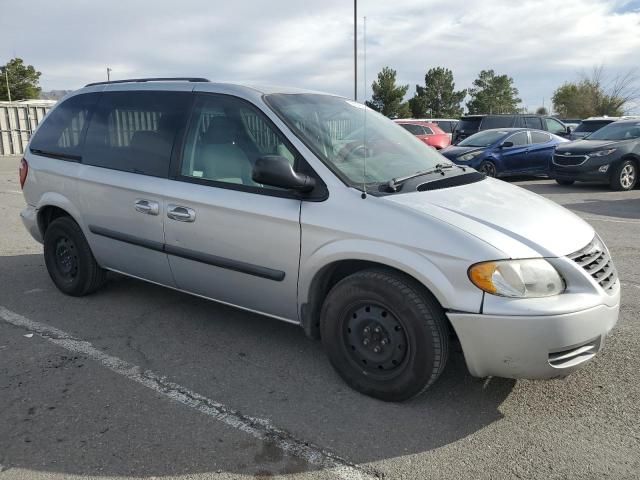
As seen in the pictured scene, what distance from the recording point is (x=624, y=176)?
11883mm

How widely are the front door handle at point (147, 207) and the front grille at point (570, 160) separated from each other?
416 inches

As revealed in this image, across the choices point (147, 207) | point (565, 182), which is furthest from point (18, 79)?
point (147, 207)

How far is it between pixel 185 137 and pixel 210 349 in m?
1.45

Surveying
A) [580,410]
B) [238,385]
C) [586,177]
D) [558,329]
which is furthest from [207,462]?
[586,177]

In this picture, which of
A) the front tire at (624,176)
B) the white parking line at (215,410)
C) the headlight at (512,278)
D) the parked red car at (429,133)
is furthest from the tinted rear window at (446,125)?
the headlight at (512,278)

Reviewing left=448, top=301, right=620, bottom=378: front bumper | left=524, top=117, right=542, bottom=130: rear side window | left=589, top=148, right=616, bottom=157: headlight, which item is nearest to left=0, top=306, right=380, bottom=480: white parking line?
left=448, top=301, right=620, bottom=378: front bumper

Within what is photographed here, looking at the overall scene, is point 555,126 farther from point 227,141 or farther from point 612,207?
point 227,141

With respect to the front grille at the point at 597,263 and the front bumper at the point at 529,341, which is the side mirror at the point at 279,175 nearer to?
the front bumper at the point at 529,341

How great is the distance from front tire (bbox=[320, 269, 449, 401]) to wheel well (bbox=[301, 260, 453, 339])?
4.7 inches

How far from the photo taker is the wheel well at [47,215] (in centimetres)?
489

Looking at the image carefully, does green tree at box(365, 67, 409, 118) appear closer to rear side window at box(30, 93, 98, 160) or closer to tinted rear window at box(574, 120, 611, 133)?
tinted rear window at box(574, 120, 611, 133)

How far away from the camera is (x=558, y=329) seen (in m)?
2.66

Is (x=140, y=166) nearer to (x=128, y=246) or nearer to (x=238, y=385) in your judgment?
(x=128, y=246)

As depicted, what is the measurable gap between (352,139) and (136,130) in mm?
1668
